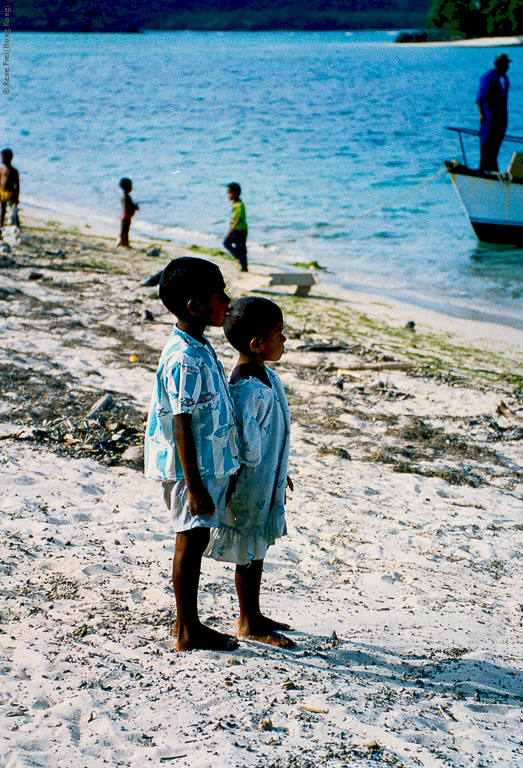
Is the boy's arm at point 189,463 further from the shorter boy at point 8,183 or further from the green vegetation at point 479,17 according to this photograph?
the green vegetation at point 479,17

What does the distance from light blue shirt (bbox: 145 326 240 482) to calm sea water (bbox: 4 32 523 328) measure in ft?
29.6

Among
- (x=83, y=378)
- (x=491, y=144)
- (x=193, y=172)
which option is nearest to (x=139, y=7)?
(x=193, y=172)

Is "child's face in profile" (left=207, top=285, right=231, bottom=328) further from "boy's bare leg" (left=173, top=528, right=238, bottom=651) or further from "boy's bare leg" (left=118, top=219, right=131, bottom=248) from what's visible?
"boy's bare leg" (left=118, top=219, right=131, bottom=248)

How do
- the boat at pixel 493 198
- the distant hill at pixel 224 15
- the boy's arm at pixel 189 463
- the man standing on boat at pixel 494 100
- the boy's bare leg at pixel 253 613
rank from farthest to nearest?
1. the distant hill at pixel 224 15
2. the boat at pixel 493 198
3. the man standing on boat at pixel 494 100
4. the boy's bare leg at pixel 253 613
5. the boy's arm at pixel 189 463

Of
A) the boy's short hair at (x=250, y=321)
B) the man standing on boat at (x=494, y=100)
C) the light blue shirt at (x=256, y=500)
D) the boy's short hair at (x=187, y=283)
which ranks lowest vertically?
the light blue shirt at (x=256, y=500)

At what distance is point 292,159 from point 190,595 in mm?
26450

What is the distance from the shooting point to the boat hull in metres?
14.0

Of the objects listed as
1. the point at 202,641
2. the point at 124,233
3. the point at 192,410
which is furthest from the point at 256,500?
the point at 124,233

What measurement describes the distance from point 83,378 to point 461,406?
323 cm

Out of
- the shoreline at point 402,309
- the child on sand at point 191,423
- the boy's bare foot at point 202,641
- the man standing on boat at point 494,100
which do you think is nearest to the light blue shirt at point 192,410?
the child on sand at point 191,423

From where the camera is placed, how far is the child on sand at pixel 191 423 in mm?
2531

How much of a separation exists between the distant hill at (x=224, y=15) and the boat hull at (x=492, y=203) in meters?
79.7

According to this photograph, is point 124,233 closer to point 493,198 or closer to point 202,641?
point 493,198

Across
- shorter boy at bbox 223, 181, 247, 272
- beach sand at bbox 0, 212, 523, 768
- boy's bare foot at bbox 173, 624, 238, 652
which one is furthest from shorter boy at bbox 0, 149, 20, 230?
boy's bare foot at bbox 173, 624, 238, 652
